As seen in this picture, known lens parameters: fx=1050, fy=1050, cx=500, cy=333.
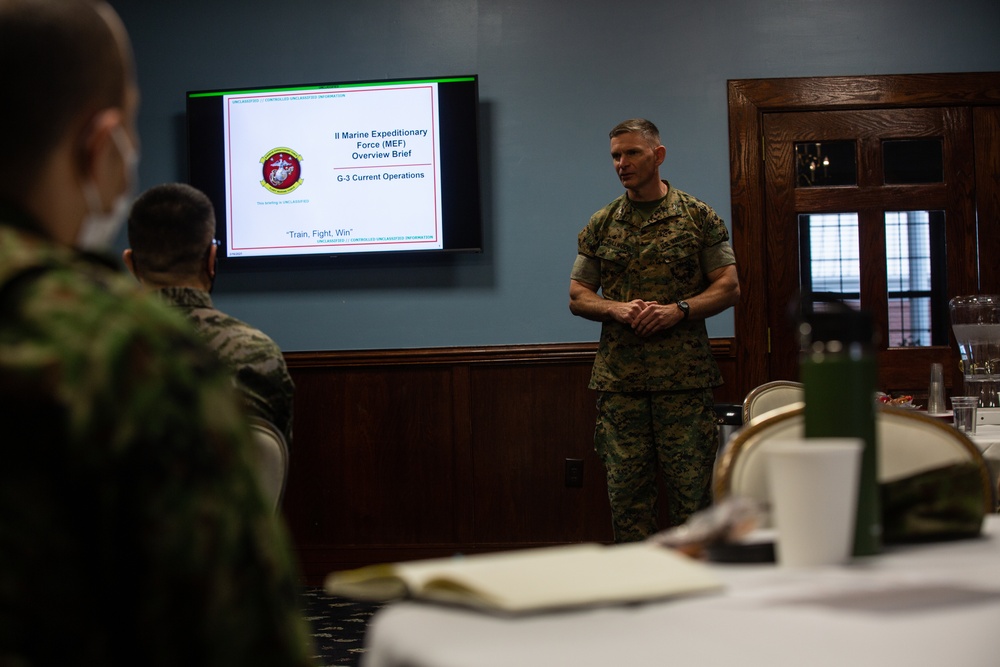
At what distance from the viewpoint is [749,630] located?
0.76m

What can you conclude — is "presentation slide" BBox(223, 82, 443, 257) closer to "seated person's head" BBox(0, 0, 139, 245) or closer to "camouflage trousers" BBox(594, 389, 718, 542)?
"camouflage trousers" BBox(594, 389, 718, 542)

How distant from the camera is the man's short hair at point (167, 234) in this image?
2.33 metres

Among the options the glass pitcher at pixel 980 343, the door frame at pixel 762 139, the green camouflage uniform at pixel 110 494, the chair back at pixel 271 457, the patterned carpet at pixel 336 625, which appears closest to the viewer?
the green camouflage uniform at pixel 110 494

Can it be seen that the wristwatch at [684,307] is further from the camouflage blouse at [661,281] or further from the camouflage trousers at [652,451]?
the camouflage trousers at [652,451]

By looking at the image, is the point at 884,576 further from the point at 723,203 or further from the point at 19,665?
the point at 723,203

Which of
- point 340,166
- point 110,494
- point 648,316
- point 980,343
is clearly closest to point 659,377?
point 648,316

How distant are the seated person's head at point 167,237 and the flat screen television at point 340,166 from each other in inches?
91.3

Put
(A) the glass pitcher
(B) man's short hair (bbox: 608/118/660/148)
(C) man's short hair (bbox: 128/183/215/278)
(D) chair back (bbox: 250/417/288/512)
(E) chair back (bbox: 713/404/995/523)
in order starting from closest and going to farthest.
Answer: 1. (E) chair back (bbox: 713/404/995/523)
2. (D) chair back (bbox: 250/417/288/512)
3. (C) man's short hair (bbox: 128/183/215/278)
4. (A) the glass pitcher
5. (B) man's short hair (bbox: 608/118/660/148)

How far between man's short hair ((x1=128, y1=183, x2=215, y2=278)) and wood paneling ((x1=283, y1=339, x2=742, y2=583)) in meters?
2.37

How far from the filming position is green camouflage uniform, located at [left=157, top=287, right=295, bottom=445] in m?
2.20

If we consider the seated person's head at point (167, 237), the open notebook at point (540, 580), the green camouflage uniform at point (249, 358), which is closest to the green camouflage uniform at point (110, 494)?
the open notebook at point (540, 580)

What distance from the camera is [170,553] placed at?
573 mm

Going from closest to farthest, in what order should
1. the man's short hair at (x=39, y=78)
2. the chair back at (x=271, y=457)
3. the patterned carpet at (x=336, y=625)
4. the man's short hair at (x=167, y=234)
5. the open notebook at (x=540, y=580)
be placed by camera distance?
the man's short hair at (x=39, y=78), the open notebook at (x=540, y=580), the chair back at (x=271, y=457), the man's short hair at (x=167, y=234), the patterned carpet at (x=336, y=625)

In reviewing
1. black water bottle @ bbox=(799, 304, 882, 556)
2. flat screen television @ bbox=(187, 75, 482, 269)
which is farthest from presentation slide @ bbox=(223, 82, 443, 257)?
black water bottle @ bbox=(799, 304, 882, 556)
